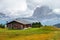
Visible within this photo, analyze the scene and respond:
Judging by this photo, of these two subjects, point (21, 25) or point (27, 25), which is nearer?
point (21, 25)

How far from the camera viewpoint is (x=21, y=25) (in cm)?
9394

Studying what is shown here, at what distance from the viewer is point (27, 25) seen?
329ft

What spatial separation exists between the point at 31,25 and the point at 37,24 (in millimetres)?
3591

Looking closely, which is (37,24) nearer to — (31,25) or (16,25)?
(31,25)

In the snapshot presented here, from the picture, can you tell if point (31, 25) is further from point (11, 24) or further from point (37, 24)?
point (11, 24)

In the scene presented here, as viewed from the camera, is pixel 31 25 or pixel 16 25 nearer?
pixel 16 25

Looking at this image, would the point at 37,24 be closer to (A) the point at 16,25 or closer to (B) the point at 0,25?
(A) the point at 16,25

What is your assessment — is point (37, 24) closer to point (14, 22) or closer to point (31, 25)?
point (31, 25)

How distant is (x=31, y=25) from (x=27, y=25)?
2470mm

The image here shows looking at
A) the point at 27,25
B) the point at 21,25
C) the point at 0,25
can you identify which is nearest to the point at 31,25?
the point at 27,25

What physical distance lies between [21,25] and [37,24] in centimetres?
1041

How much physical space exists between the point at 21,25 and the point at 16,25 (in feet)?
8.48

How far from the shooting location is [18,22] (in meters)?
94.9

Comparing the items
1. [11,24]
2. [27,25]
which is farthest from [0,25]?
[27,25]
